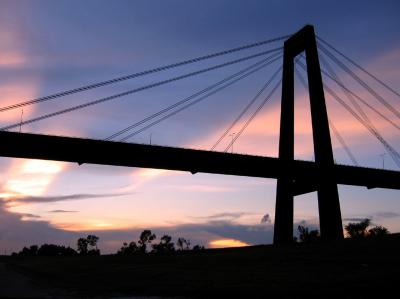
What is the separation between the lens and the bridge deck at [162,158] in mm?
49344

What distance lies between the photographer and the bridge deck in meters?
49.3

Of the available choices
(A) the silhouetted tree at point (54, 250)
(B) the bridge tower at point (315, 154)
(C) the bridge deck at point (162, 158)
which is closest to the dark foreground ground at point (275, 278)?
(B) the bridge tower at point (315, 154)

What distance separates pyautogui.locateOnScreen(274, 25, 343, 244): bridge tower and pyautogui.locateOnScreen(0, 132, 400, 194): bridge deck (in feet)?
2.03

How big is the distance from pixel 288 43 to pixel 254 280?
152ft

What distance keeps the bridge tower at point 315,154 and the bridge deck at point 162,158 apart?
2.03 feet

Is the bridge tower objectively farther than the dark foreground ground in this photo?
Yes

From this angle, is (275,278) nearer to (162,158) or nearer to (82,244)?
(162,158)

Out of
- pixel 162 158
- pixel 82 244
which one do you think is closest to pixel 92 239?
pixel 82 244

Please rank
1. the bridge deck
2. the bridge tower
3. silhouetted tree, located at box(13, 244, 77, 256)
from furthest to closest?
silhouetted tree, located at box(13, 244, 77, 256)
the bridge tower
the bridge deck

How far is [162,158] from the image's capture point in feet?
182

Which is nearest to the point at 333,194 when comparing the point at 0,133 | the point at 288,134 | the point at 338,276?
the point at 288,134

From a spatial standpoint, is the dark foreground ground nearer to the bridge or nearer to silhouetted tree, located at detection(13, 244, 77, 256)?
the bridge

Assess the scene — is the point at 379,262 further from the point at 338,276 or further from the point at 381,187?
the point at 381,187

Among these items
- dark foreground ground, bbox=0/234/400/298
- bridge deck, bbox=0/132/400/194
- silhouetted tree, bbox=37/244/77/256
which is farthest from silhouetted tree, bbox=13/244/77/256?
dark foreground ground, bbox=0/234/400/298
